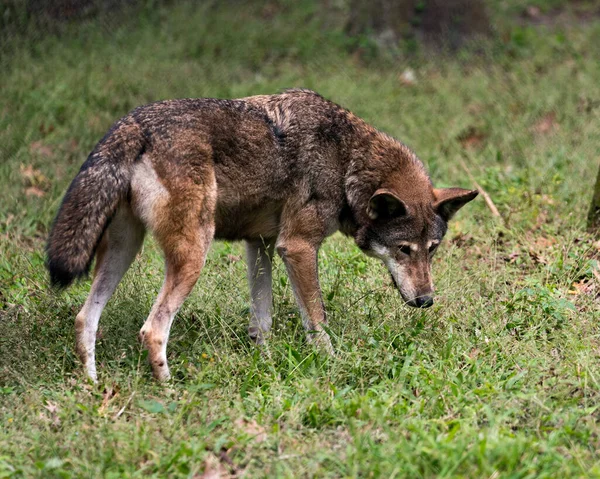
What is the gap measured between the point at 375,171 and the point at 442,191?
618mm

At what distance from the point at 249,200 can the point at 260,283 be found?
79cm

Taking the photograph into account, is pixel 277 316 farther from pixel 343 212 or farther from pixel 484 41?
pixel 484 41

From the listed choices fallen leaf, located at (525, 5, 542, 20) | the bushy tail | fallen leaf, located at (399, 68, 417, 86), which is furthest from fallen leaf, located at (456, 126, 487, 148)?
the bushy tail

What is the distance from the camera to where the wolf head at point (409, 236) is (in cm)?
586

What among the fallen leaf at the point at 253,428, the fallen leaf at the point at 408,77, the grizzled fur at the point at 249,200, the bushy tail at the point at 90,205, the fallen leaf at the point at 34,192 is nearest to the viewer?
the fallen leaf at the point at 253,428

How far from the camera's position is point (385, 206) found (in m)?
5.84

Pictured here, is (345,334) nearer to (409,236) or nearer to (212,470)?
(409,236)

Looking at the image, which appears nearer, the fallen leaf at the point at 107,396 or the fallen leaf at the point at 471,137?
the fallen leaf at the point at 107,396

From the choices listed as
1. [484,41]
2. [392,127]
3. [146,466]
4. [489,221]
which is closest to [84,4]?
[392,127]

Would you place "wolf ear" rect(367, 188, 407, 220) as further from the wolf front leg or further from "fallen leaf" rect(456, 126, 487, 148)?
"fallen leaf" rect(456, 126, 487, 148)

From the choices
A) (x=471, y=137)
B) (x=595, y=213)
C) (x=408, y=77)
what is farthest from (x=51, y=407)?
(x=408, y=77)

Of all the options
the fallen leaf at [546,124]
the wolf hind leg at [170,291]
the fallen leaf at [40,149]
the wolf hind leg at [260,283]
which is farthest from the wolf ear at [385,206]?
the fallen leaf at [546,124]

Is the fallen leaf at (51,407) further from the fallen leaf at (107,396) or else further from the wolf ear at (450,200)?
the wolf ear at (450,200)

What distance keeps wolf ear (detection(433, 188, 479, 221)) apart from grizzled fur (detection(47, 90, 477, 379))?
0.05 feet
